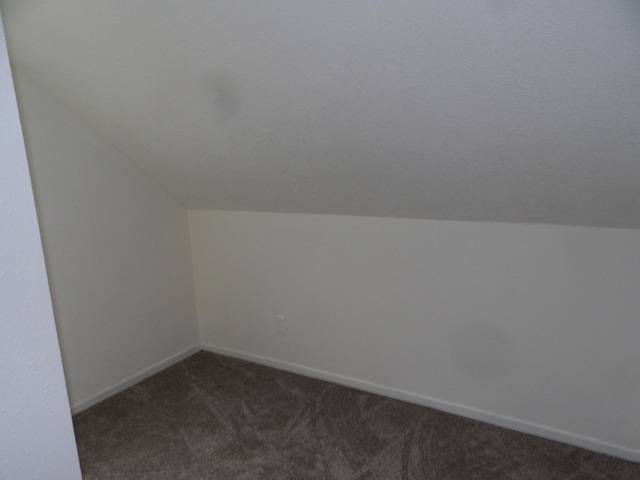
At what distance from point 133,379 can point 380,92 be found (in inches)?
93.6

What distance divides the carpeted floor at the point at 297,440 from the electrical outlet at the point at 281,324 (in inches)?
12.5

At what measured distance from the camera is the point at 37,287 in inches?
33.1

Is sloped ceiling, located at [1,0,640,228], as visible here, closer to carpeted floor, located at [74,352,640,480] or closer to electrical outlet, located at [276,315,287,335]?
electrical outlet, located at [276,315,287,335]

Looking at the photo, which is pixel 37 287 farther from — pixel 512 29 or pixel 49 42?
pixel 49 42

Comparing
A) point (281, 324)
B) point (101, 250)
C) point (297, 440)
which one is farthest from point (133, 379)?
point (297, 440)

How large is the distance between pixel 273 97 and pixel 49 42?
97cm

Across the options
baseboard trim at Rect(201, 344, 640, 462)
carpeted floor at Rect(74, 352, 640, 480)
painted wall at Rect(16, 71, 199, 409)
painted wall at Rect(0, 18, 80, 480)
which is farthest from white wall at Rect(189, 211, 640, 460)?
painted wall at Rect(0, 18, 80, 480)

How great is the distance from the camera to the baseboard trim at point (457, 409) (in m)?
1.98

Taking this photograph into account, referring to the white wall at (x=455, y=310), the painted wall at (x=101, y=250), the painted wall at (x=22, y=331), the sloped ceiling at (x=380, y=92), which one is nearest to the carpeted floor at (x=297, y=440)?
the white wall at (x=455, y=310)

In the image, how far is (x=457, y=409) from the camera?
2.31 m

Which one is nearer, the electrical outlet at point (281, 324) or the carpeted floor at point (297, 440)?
the carpeted floor at point (297, 440)

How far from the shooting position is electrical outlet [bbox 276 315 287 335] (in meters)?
2.83

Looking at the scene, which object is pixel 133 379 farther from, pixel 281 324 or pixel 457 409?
pixel 457 409

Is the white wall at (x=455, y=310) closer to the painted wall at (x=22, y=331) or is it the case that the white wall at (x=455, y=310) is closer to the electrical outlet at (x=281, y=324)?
the electrical outlet at (x=281, y=324)
